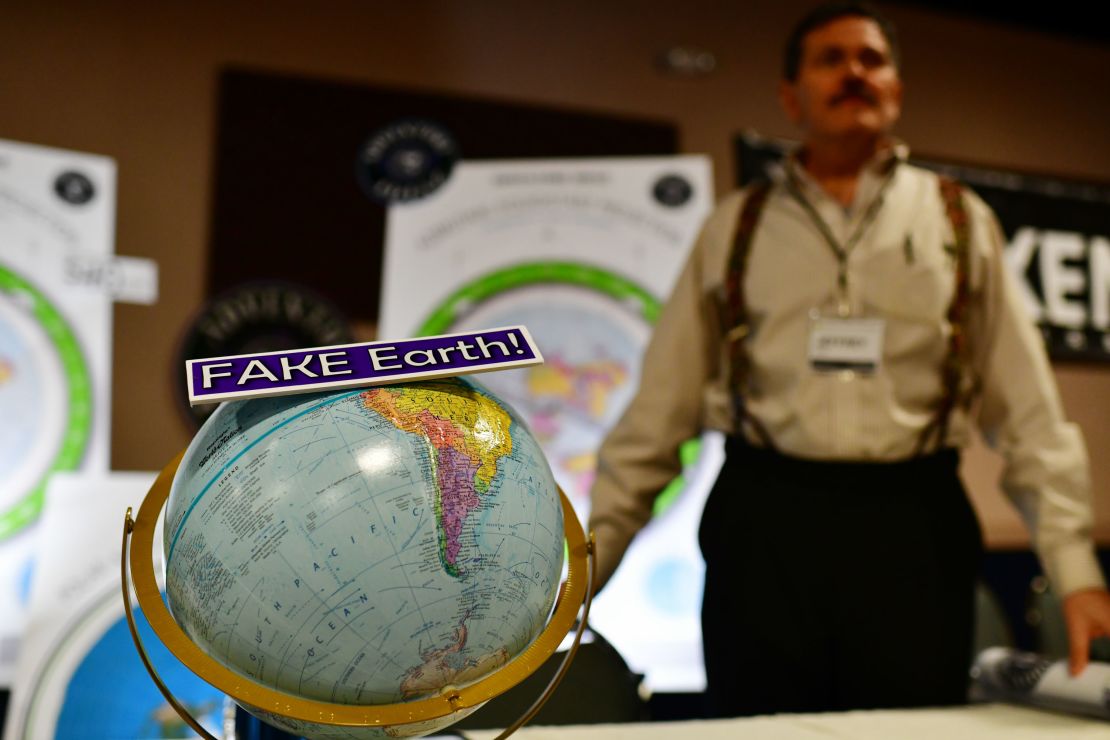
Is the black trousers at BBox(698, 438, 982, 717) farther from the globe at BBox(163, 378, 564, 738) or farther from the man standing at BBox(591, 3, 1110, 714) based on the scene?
the globe at BBox(163, 378, 564, 738)

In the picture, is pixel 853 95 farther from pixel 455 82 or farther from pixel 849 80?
pixel 455 82

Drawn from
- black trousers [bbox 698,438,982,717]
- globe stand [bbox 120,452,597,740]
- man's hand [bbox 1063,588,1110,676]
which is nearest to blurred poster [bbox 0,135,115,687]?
black trousers [bbox 698,438,982,717]

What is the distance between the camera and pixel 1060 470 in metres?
1.53

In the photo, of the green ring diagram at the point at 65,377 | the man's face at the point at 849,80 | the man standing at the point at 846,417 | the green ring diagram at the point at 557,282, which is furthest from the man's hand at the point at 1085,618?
the green ring diagram at the point at 65,377

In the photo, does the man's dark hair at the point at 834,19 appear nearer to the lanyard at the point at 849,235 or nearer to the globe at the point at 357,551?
the lanyard at the point at 849,235

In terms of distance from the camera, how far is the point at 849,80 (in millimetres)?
1648

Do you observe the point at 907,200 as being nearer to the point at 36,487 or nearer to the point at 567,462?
the point at 567,462

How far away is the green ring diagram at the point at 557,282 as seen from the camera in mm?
2744

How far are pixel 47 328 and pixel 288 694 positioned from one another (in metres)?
2.16

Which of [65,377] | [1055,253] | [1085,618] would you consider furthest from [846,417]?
[1055,253]

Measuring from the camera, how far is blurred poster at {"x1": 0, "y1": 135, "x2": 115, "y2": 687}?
2.37 metres

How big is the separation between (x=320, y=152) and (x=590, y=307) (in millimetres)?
941

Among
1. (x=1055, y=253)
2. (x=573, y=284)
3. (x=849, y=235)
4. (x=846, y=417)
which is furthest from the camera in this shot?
(x=1055, y=253)

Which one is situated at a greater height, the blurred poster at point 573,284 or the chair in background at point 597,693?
the blurred poster at point 573,284
